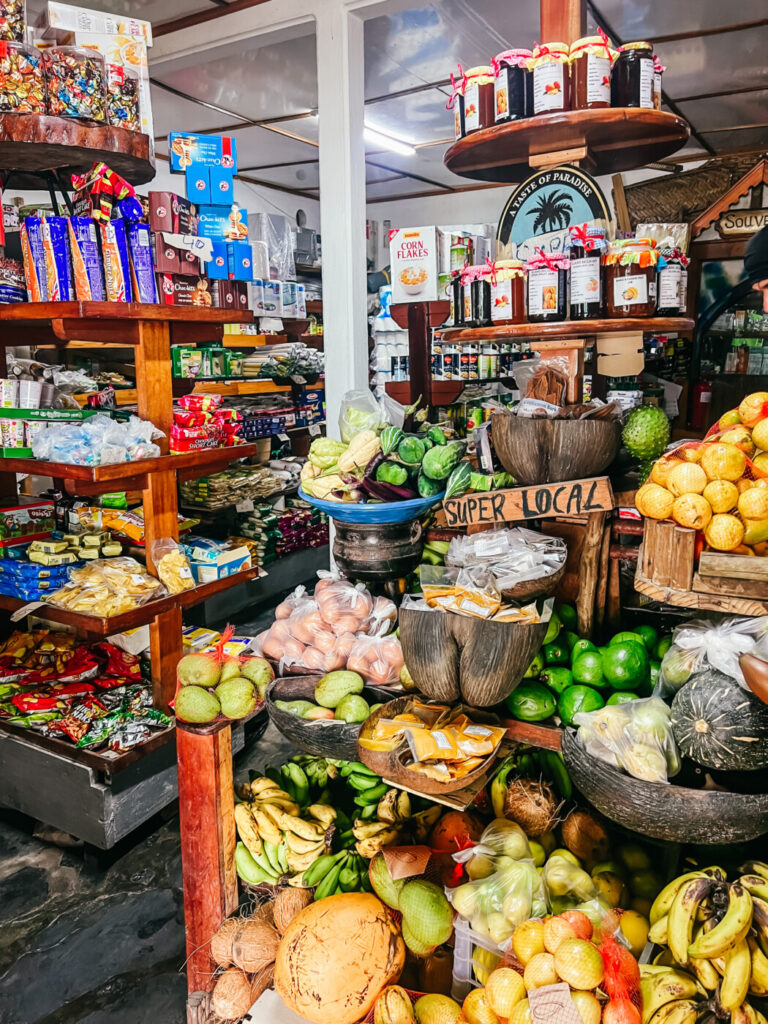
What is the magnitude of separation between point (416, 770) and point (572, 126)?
1.50 m

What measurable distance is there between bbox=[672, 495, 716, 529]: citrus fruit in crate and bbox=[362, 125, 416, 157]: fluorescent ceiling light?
5448mm

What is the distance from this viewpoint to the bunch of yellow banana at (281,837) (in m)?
1.81

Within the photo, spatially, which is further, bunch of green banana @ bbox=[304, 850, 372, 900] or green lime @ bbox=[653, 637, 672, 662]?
bunch of green banana @ bbox=[304, 850, 372, 900]

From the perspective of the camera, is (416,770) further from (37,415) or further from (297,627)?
(37,415)

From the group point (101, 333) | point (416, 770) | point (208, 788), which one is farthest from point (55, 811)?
point (416, 770)

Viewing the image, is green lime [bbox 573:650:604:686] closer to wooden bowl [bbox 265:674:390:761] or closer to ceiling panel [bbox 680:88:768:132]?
wooden bowl [bbox 265:674:390:761]

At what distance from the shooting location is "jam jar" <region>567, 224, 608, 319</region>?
160 centimetres

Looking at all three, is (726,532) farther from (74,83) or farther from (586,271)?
(74,83)

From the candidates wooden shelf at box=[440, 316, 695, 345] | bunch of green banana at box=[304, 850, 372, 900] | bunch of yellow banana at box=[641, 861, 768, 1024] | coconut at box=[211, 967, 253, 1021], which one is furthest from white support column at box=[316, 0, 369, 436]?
bunch of yellow banana at box=[641, 861, 768, 1024]

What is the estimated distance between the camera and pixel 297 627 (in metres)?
1.83

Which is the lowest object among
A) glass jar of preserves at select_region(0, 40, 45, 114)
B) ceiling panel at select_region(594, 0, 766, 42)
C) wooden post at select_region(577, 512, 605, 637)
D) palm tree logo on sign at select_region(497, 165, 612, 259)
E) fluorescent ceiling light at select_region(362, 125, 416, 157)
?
wooden post at select_region(577, 512, 605, 637)

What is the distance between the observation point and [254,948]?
1.73 metres

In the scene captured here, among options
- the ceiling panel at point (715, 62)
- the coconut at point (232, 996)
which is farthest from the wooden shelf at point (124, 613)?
the ceiling panel at point (715, 62)

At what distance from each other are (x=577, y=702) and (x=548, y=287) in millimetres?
935
